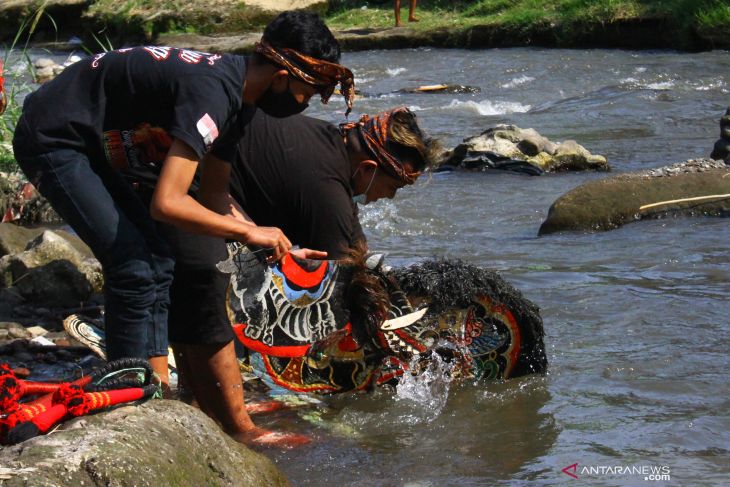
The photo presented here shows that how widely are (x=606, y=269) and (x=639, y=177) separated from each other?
6.37 ft

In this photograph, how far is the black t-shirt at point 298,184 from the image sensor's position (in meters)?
4.46

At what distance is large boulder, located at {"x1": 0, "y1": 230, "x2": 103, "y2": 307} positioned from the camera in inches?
223

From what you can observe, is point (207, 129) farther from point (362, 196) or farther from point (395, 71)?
point (395, 71)

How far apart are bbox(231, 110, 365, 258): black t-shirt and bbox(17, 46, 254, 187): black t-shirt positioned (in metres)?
0.82

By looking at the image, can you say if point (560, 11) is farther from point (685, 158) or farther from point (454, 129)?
point (685, 158)

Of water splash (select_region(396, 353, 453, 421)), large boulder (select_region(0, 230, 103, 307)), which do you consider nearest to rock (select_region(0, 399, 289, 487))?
water splash (select_region(396, 353, 453, 421))

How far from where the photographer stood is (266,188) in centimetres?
451


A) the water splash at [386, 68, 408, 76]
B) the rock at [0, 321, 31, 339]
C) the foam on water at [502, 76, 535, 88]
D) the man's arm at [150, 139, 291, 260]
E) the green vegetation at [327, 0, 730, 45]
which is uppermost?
the man's arm at [150, 139, 291, 260]

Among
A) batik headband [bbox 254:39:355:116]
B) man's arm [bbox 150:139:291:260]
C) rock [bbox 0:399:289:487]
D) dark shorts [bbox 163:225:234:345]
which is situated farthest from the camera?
dark shorts [bbox 163:225:234:345]

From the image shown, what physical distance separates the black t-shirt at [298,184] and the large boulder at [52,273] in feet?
4.90

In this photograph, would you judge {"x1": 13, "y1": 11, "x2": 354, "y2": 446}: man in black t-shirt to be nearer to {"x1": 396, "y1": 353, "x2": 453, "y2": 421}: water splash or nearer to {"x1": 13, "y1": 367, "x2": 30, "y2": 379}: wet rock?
{"x1": 13, "y1": 367, "x2": 30, "y2": 379}: wet rock

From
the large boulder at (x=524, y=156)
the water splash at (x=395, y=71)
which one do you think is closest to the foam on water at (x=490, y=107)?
the large boulder at (x=524, y=156)

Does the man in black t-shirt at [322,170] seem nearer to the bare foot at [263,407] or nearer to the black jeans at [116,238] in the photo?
the bare foot at [263,407]

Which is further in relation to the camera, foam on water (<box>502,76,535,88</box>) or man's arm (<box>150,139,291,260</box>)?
foam on water (<box>502,76,535,88</box>)
